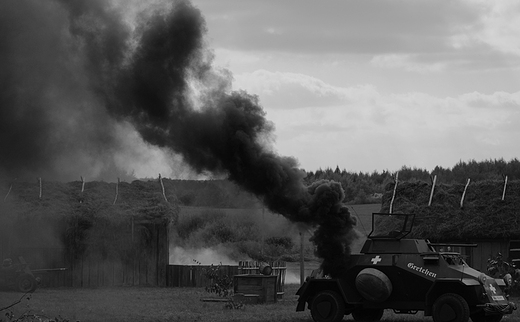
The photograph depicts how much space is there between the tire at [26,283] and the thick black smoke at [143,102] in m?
7.30

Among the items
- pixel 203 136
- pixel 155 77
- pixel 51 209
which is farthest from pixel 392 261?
pixel 51 209

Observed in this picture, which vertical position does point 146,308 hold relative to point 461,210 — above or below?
below

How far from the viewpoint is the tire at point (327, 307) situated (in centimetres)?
2323

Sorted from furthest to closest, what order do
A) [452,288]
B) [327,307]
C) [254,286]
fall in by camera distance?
1. [254,286]
2. [327,307]
3. [452,288]

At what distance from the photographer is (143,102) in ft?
84.8

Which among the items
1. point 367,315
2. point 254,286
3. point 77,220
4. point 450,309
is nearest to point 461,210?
point 254,286

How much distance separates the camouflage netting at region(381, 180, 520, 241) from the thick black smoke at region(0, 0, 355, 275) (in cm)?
1235

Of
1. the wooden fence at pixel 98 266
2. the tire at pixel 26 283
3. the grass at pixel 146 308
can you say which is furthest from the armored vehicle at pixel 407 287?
the wooden fence at pixel 98 266

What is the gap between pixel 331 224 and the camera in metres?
24.3

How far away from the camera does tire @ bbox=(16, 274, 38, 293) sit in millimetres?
33281

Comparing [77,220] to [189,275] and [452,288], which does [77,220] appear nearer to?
[189,275]

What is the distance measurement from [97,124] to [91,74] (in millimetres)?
1617

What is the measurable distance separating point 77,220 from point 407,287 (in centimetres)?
1905

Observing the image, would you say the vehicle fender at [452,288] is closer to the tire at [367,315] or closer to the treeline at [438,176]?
the tire at [367,315]
